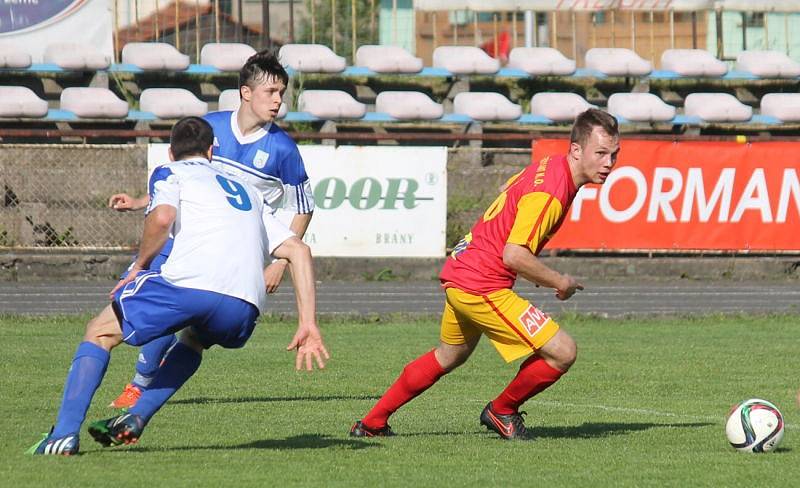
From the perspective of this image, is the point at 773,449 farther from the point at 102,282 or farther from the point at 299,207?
the point at 102,282

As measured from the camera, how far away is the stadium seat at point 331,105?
23.2m

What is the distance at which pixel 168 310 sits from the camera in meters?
6.51

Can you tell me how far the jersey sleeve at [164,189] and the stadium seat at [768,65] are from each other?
21.1 meters

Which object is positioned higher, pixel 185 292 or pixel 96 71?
pixel 96 71

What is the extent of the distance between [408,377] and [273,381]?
10.1 feet

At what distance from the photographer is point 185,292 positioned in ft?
21.3

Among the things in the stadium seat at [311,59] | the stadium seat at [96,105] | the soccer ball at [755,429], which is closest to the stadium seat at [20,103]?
the stadium seat at [96,105]

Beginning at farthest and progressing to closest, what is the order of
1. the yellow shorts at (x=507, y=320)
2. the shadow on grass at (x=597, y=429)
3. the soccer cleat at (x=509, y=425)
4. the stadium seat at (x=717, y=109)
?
the stadium seat at (x=717, y=109), the shadow on grass at (x=597, y=429), the soccer cleat at (x=509, y=425), the yellow shorts at (x=507, y=320)

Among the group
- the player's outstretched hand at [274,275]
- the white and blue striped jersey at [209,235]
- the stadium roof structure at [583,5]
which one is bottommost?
the player's outstretched hand at [274,275]

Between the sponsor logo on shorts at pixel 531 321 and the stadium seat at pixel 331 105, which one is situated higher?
the stadium seat at pixel 331 105

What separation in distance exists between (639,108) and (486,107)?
2638 mm

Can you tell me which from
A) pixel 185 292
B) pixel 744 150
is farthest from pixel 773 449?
pixel 744 150

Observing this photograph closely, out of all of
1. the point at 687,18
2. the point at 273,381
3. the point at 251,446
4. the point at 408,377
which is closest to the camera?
the point at 251,446

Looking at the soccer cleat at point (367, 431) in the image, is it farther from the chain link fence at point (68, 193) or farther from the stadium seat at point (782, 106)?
the stadium seat at point (782, 106)
